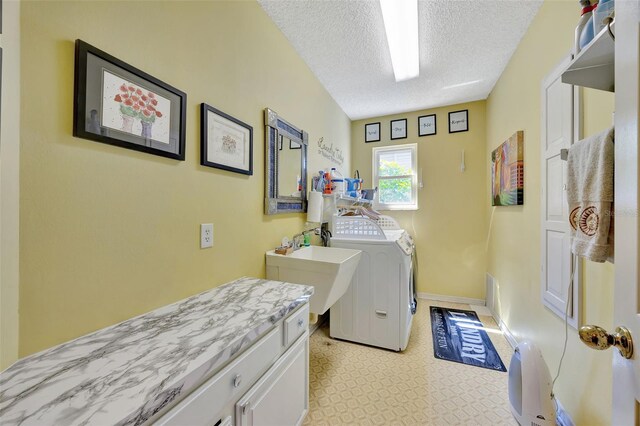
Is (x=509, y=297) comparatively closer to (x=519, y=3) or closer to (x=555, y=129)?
(x=555, y=129)

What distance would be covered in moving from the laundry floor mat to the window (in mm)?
1465

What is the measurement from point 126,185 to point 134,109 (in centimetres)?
29

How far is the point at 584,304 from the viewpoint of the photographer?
1196 mm

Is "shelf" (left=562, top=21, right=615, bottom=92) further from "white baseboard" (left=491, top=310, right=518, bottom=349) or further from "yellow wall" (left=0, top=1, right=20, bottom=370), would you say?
"white baseboard" (left=491, top=310, right=518, bottom=349)

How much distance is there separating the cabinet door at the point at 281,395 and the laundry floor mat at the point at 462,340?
4.61ft

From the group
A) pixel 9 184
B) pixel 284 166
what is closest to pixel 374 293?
pixel 284 166

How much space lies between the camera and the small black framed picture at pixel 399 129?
11.3 feet

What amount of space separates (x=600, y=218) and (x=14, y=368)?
1.70 m

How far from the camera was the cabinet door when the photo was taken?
33.3 inches

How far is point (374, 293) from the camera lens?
216 centimetres

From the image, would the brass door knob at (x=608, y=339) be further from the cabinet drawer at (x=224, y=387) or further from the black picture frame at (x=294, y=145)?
the black picture frame at (x=294, y=145)

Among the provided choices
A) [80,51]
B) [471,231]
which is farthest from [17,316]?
[471,231]

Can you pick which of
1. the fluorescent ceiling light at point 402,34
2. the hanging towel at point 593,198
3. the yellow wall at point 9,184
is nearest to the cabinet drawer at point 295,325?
the yellow wall at point 9,184

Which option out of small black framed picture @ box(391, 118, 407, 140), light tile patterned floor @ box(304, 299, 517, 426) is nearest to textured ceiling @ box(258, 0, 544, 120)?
small black framed picture @ box(391, 118, 407, 140)
